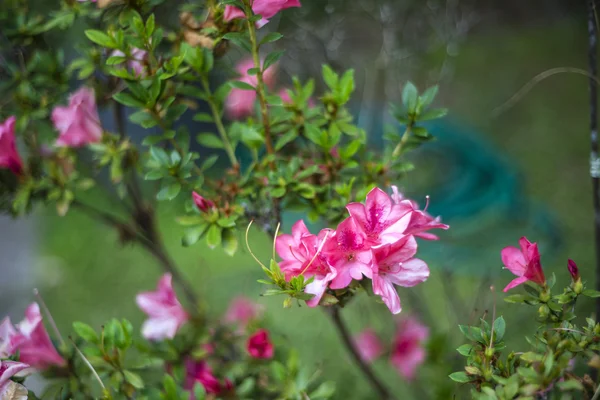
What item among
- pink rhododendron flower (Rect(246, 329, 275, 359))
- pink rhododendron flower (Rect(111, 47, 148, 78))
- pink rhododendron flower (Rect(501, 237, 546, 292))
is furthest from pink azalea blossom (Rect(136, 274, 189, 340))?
pink rhododendron flower (Rect(501, 237, 546, 292))

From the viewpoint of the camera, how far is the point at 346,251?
704mm

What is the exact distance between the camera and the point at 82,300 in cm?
226

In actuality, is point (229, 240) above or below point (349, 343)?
above

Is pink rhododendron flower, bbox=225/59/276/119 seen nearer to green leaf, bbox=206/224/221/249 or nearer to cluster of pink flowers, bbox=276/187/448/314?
green leaf, bbox=206/224/221/249

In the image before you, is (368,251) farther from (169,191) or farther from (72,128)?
(72,128)

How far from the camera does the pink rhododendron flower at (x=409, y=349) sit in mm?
1432

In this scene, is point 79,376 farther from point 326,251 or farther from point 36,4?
point 36,4

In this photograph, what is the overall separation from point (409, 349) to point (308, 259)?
85 centimetres

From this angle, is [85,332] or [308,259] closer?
[308,259]

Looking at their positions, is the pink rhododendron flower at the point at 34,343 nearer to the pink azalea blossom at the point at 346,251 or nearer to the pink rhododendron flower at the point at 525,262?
the pink azalea blossom at the point at 346,251

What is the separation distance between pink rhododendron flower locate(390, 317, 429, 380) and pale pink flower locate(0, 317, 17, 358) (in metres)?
0.94

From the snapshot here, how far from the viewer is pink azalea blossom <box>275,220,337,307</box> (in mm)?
684

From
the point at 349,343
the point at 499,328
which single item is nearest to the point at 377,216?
the point at 499,328

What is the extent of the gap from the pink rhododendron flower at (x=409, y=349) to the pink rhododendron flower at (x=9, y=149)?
38.6 inches
